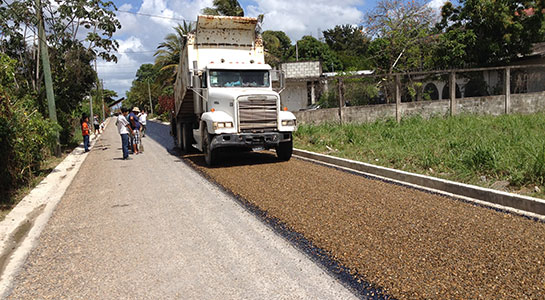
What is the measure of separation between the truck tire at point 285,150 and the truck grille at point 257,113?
0.69 m

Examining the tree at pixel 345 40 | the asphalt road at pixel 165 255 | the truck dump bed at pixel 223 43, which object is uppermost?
the tree at pixel 345 40

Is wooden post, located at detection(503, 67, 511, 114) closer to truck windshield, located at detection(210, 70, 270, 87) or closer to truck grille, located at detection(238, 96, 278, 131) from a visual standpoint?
truck windshield, located at detection(210, 70, 270, 87)

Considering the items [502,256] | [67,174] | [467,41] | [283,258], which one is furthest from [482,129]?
[467,41]

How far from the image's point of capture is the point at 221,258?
14.8 feet

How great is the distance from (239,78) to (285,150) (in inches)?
97.1

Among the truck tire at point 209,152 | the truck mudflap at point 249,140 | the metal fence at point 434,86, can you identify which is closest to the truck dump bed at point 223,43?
the truck tire at point 209,152

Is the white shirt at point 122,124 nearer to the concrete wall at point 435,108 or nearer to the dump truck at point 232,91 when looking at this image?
the dump truck at point 232,91

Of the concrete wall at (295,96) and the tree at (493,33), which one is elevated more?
the tree at (493,33)

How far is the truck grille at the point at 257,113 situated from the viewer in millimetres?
10367

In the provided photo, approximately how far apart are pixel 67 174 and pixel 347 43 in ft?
234

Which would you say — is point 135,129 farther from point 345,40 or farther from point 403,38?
point 345,40

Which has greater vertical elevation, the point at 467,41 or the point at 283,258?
the point at 467,41

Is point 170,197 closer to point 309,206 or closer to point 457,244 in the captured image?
point 309,206

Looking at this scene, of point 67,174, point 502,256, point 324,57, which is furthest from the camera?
point 324,57
